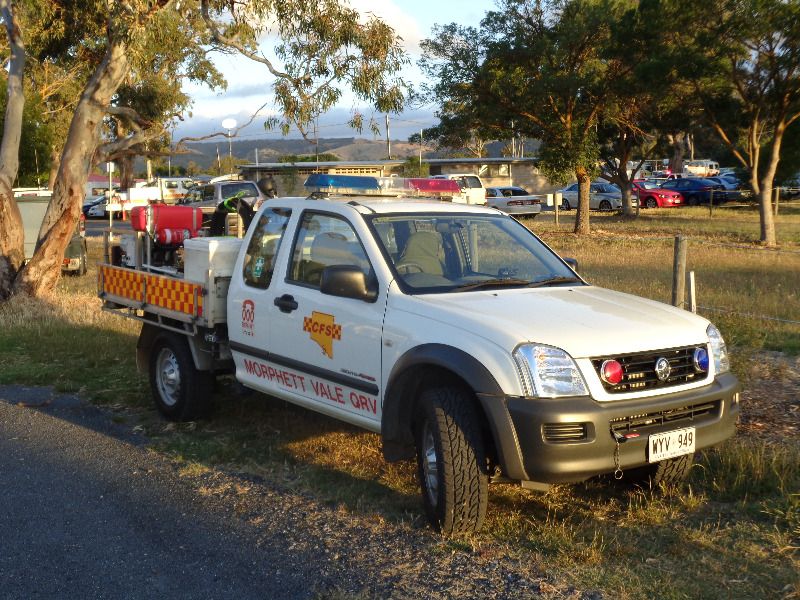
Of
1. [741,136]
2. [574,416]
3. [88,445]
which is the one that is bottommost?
[88,445]

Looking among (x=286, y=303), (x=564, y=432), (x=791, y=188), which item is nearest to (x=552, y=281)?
(x=564, y=432)

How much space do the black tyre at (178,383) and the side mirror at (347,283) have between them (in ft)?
7.44

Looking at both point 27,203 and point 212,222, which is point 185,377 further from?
point 27,203

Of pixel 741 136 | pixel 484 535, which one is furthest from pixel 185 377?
pixel 741 136

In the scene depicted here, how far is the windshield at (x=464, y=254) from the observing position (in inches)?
223

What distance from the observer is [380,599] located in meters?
4.26

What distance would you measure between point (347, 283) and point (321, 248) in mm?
800

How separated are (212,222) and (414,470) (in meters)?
3.75

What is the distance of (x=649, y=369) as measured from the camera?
486 cm

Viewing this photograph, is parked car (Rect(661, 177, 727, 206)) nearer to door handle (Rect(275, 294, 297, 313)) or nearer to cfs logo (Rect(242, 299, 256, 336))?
cfs logo (Rect(242, 299, 256, 336))

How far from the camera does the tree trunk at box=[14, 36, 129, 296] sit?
14438 mm

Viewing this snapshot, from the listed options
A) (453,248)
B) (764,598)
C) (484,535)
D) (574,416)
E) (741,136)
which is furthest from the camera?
(741,136)

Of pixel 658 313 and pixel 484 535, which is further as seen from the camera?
pixel 658 313

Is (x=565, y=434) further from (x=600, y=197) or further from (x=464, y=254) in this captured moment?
(x=600, y=197)
